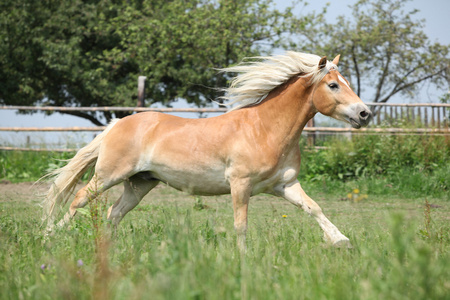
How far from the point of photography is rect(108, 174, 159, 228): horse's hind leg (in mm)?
5270

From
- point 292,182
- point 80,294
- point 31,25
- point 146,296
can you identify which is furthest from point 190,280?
point 31,25

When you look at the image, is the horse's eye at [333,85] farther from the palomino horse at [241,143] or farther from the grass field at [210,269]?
the grass field at [210,269]

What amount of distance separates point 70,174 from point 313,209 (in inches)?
102

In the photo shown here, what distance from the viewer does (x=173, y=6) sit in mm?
22312

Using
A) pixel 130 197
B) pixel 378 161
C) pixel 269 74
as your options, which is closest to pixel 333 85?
pixel 269 74

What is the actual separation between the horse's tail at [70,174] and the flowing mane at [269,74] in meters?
1.40

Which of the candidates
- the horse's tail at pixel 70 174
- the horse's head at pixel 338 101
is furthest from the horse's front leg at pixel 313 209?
the horse's tail at pixel 70 174

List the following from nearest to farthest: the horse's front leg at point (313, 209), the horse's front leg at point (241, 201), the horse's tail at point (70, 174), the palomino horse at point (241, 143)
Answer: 1. the horse's front leg at point (313, 209)
2. the horse's front leg at point (241, 201)
3. the palomino horse at point (241, 143)
4. the horse's tail at point (70, 174)

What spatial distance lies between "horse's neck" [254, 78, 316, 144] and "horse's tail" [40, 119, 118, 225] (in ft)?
5.60

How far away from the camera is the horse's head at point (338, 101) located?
15.0 feet

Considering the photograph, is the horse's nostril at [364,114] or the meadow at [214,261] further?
the horse's nostril at [364,114]

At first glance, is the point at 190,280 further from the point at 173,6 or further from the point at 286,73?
the point at 173,6

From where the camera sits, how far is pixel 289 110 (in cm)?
482

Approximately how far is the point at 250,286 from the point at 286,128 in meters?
2.55
